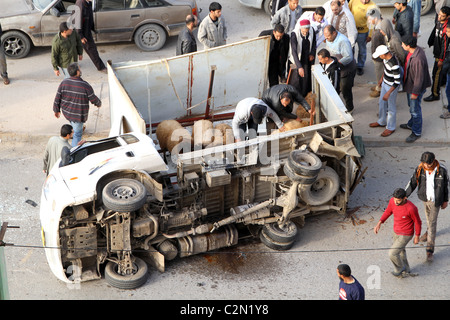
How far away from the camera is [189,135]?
9.88 m

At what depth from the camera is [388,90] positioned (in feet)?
37.6

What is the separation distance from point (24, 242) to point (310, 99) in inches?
179

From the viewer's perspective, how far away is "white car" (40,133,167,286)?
27.3 ft

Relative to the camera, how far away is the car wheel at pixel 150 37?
14117mm

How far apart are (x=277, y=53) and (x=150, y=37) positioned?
11.0 ft

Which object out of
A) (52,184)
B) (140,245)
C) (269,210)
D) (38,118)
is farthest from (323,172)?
(38,118)

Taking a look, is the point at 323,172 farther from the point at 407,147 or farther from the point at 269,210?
the point at 407,147

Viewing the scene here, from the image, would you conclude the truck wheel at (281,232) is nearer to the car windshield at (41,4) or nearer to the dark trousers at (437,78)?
the dark trousers at (437,78)

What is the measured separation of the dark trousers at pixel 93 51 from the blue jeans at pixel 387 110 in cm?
519

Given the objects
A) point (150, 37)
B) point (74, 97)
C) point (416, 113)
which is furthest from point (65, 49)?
point (416, 113)

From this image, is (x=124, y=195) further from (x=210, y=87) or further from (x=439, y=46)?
(x=439, y=46)

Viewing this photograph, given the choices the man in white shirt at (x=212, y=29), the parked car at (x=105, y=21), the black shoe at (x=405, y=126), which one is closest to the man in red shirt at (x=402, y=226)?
the black shoe at (x=405, y=126)

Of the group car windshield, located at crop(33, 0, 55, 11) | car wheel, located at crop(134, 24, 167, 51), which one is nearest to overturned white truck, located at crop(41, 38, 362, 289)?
car wheel, located at crop(134, 24, 167, 51)

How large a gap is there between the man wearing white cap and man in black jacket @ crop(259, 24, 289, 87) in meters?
0.13
